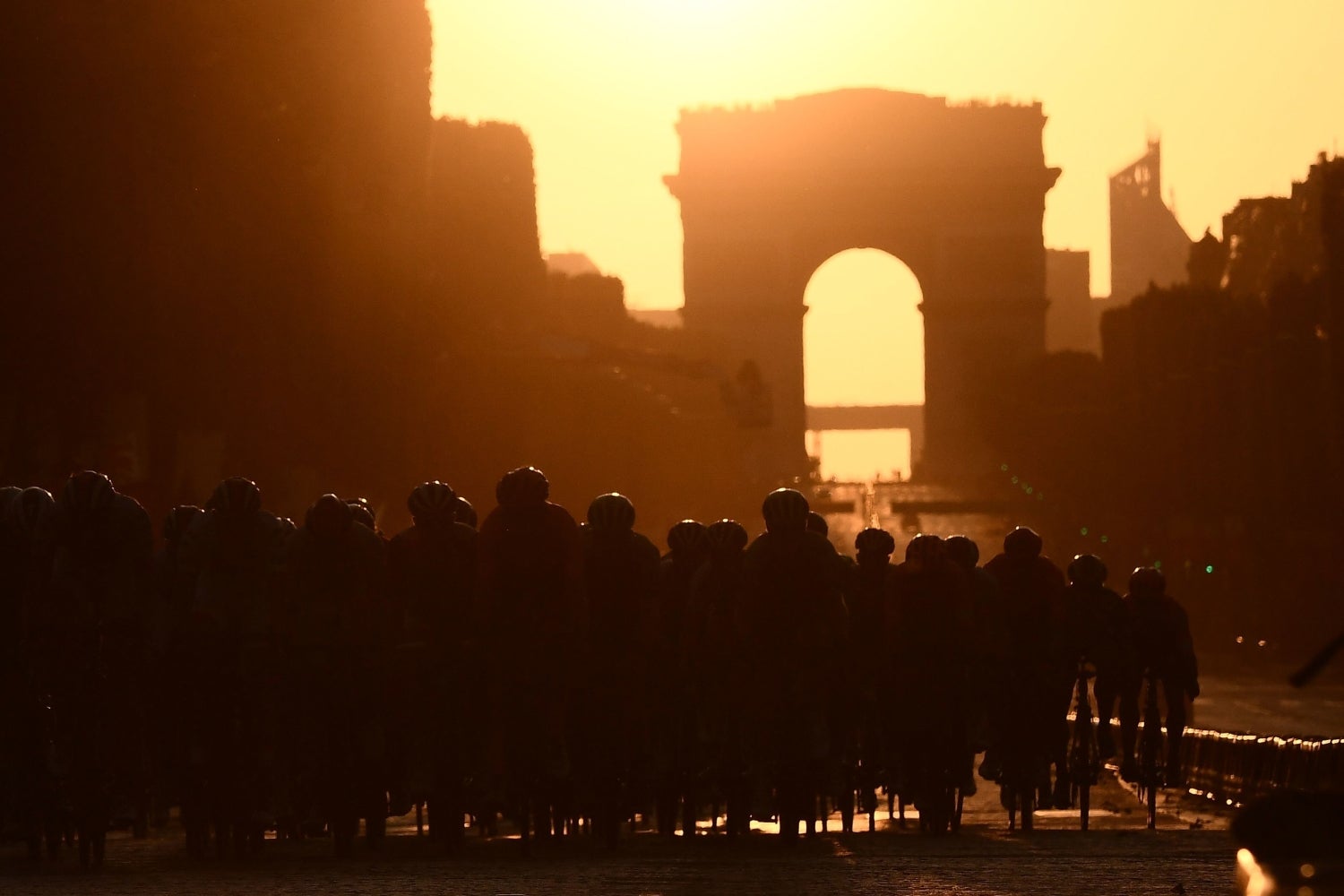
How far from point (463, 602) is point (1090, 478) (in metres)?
74.8

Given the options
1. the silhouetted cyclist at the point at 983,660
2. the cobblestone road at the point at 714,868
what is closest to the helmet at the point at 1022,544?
the silhouetted cyclist at the point at 983,660

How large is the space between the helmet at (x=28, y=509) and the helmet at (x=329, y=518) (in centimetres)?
103

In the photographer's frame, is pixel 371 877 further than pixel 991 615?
No

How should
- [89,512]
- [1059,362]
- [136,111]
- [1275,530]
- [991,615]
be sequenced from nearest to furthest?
[89,512] → [991,615] → [136,111] → [1275,530] → [1059,362]

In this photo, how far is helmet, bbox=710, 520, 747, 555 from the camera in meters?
13.8

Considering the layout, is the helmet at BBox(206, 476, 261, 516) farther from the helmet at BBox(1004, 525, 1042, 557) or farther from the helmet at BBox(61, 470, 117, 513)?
the helmet at BBox(1004, 525, 1042, 557)

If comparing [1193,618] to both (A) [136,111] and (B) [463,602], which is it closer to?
(A) [136,111]

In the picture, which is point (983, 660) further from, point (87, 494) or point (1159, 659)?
point (87, 494)

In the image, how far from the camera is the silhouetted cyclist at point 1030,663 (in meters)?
14.9

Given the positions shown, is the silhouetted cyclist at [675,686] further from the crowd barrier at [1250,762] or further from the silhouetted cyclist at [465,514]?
the crowd barrier at [1250,762]

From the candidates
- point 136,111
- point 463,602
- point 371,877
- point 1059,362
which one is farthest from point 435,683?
point 1059,362

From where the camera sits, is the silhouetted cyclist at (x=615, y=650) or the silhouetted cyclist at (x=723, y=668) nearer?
the silhouetted cyclist at (x=615, y=650)

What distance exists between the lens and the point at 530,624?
12.5m

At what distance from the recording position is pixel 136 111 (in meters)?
31.2
